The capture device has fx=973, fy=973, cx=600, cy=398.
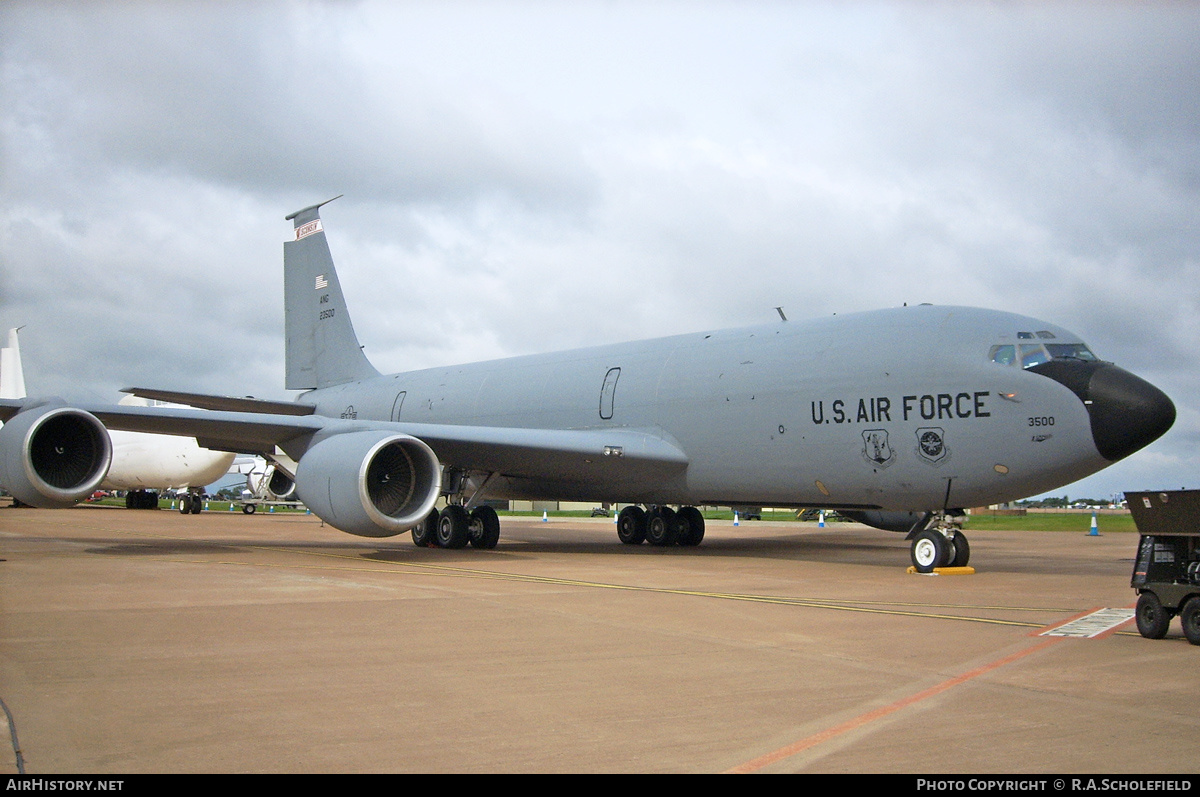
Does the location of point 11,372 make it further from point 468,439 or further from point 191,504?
point 468,439

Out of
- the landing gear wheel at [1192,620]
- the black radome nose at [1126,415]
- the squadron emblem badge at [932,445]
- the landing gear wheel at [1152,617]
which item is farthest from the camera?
the squadron emblem badge at [932,445]

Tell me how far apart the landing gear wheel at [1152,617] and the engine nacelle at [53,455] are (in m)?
12.7

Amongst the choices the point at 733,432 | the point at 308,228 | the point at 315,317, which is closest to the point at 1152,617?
the point at 733,432

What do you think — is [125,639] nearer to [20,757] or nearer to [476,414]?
[20,757]

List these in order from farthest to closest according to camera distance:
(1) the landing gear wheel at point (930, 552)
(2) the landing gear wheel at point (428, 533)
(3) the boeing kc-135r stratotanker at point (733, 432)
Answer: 1. (2) the landing gear wheel at point (428, 533)
2. (1) the landing gear wheel at point (930, 552)
3. (3) the boeing kc-135r stratotanker at point (733, 432)

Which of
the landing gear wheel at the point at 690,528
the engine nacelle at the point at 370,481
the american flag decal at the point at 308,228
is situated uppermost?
the american flag decal at the point at 308,228

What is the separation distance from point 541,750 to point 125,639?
413 centimetres

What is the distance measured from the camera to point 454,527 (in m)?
17.5

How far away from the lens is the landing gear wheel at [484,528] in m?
17.7

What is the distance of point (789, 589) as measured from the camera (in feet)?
36.2

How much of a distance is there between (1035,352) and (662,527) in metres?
9.45

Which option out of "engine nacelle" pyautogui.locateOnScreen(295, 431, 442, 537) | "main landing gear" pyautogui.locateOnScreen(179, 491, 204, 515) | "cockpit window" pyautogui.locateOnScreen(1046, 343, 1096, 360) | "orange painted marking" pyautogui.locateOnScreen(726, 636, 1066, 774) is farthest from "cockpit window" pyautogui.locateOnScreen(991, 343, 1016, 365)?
"main landing gear" pyautogui.locateOnScreen(179, 491, 204, 515)

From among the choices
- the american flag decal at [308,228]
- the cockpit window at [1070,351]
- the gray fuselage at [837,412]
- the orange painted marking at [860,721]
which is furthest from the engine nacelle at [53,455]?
the cockpit window at [1070,351]

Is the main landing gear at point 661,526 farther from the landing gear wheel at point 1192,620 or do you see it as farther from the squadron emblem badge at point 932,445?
the landing gear wheel at point 1192,620
